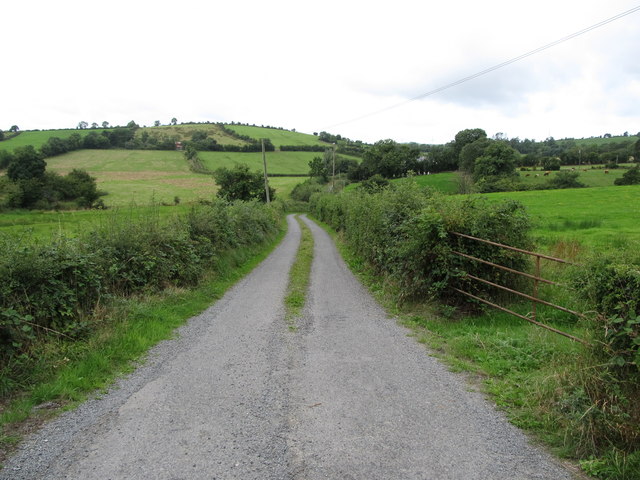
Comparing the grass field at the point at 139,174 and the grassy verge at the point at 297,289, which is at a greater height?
the grass field at the point at 139,174

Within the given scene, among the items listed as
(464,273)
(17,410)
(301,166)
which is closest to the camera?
(17,410)

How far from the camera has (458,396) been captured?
4.20 m

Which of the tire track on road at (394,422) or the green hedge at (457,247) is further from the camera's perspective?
the green hedge at (457,247)

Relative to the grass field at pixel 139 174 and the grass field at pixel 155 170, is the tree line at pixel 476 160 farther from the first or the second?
the grass field at pixel 139 174

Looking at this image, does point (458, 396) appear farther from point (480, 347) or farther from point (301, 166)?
point (301, 166)

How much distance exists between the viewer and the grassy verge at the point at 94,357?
3.94 metres

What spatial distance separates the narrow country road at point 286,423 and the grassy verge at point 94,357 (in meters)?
0.28

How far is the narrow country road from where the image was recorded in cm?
299


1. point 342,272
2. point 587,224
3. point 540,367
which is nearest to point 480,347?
point 540,367

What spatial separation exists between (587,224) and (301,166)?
3240 inches

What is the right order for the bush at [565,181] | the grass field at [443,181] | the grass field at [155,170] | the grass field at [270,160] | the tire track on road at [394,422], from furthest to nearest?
the grass field at [270,160] → the grass field at [443,181] → the grass field at [155,170] → the bush at [565,181] → the tire track on road at [394,422]

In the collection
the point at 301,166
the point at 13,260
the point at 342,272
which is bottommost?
the point at 342,272

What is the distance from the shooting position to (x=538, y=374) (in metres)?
4.23

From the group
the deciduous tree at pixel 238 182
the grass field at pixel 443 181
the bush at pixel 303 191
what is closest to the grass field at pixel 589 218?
the grass field at pixel 443 181
